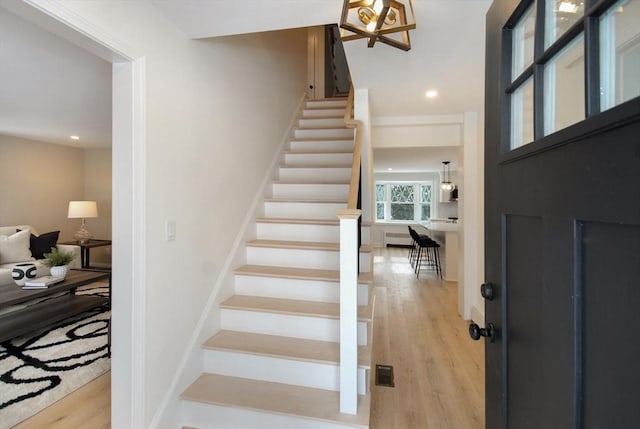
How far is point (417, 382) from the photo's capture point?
2332 millimetres

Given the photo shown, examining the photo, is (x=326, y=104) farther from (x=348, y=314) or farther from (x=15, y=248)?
(x=15, y=248)

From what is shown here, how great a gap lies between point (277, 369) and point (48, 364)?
6.67ft

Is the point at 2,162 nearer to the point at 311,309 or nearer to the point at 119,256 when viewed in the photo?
the point at 119,256

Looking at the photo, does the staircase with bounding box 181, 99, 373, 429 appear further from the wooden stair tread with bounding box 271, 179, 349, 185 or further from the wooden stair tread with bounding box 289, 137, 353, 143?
the wooden stair tread with bounding box 289, 137, 353, 143

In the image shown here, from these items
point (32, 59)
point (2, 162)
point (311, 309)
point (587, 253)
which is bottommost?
point (311, 309)

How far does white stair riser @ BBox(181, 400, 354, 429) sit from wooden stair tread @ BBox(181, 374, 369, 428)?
0.03 meters

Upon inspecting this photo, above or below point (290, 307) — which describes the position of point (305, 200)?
above

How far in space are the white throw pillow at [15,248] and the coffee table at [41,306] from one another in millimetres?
1261

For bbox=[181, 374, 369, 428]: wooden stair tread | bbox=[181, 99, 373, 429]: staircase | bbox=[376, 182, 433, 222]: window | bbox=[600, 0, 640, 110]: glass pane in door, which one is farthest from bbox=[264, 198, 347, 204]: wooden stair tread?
bbox=[376, 182, 433, 222]: window

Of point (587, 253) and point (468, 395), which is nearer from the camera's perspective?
point (587, 253)

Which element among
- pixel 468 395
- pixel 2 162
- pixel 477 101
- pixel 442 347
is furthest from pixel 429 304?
pixel 2 162

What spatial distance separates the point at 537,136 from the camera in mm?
775

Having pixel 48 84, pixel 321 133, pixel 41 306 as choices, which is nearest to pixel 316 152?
pixel 321 133

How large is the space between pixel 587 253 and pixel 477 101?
304 centimetres
